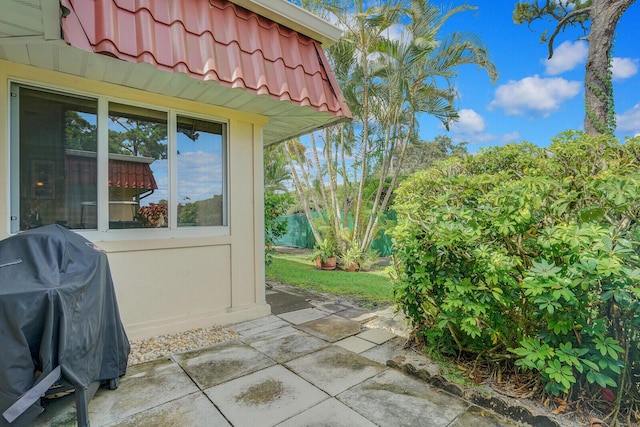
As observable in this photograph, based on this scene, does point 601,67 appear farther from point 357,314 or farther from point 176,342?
point 176,342

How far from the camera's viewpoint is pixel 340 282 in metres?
6.90

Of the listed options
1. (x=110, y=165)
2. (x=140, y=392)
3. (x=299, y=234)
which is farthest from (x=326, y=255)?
(x=140, y=392)

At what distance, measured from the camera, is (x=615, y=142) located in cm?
234

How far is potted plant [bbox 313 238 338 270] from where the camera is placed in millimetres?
8984

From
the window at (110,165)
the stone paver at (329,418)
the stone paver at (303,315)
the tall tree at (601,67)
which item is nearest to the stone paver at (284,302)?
the stone paver at (303,315)

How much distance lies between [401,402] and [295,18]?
416 cm

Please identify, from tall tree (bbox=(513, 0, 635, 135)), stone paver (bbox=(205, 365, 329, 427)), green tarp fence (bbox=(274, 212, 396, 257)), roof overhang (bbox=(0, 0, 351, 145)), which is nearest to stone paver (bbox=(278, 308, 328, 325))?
stone paver (bbox=(205, 365, 329, 427))

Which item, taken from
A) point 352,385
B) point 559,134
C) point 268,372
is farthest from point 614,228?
point 268,372

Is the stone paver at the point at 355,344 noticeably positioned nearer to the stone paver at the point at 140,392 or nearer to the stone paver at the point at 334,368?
the stone paver at the point at 334,368

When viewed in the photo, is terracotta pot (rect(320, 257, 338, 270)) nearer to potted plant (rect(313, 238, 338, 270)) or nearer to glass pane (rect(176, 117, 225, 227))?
potted plant (rect(313, 238, 338, 270))

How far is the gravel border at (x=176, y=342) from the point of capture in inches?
124

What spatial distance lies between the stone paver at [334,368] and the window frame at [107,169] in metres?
2.04

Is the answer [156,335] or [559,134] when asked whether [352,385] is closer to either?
[156,335]

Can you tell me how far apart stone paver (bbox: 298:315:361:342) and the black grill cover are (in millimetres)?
2238
